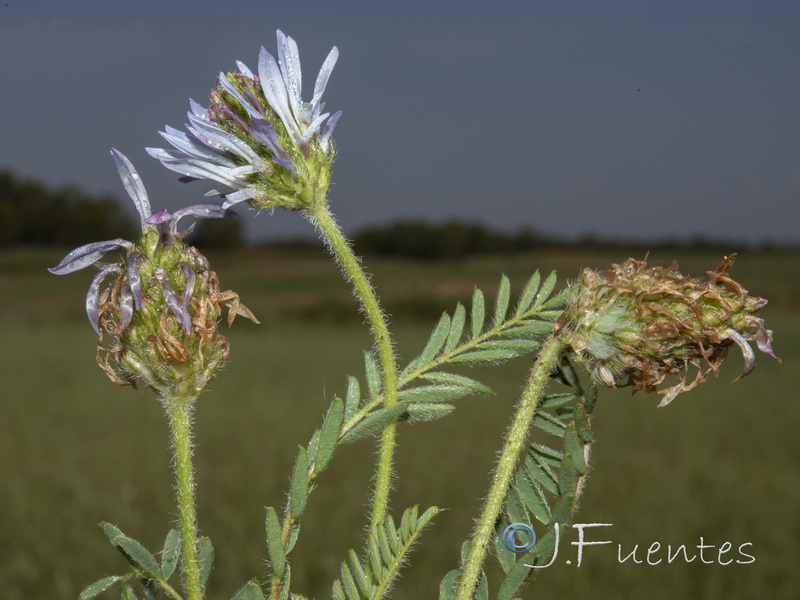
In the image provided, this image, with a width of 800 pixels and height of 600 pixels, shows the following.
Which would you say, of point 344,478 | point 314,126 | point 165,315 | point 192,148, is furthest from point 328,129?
point 344,478

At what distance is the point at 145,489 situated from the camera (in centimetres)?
744

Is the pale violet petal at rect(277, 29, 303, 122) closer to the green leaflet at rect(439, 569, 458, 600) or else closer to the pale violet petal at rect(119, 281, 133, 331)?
the pale violet petal at rect(119, 281, 133, 331)

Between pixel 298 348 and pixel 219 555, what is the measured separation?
32.3 ft

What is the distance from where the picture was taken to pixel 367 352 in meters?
0.78

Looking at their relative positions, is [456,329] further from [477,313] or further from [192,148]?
[192,148]

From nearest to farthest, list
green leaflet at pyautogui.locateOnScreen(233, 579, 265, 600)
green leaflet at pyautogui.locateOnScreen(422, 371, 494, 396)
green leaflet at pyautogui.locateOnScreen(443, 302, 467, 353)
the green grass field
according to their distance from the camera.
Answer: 1. green leaflet at pyautogui.locateOnScreen(233, 579, 265, 600)
2. green leaflet at pyautogui.locateOnScreen(422, 371, 494, 396)
3. green leaflet at pyautogui.locateOnScreen(443, 302, 467, 353)
4. the green grass field

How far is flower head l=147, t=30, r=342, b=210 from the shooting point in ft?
2.38

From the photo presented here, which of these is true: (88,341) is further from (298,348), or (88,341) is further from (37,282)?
(37,282)

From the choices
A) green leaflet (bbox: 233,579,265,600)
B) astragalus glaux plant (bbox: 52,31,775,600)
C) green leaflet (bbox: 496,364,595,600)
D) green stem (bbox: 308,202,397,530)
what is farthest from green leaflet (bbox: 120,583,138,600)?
green leaflet (bbox: 496,364,595,600)

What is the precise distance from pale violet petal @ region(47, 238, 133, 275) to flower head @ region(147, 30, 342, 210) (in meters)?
0.09

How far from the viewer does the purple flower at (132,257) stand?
68 centimetres

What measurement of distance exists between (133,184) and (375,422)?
312mm

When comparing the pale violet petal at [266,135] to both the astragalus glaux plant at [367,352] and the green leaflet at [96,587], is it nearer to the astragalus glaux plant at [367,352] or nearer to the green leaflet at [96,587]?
the astragalus glaux plant at [367,352]

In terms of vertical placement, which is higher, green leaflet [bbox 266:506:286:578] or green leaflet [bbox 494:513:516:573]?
green leaflet [bbox 266:506:286:578]
